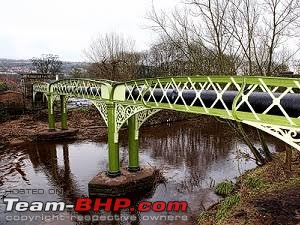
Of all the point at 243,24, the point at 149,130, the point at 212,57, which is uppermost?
the point at 243,24

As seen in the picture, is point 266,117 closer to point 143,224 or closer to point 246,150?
point 143,224

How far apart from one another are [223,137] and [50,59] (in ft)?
148

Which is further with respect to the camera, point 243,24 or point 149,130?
point 149,130

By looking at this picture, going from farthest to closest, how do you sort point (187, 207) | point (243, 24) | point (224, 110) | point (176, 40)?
1. point (176, 40)
2. point (243, 24)
3. point (187, 207)
4. point (224, 110)

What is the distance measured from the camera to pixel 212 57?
1538cm

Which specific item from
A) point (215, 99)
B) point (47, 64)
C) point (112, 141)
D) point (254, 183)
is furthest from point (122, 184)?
point (47, 64)

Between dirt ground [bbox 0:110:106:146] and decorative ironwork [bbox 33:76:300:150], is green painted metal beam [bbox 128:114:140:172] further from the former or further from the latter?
dirt ground [bbox 0:110:106:146]

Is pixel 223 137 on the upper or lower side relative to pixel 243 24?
lower

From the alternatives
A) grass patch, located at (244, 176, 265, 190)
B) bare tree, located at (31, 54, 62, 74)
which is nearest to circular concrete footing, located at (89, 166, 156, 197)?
grass patch, located at (244, 176, 265, 190)

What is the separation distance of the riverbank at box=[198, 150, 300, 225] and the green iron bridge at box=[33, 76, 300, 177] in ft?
6.12

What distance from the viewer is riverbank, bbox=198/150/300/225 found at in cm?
940

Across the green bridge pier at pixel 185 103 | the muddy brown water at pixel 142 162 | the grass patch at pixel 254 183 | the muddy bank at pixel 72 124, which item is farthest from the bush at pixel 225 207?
the muddy bank at pixel 72 124

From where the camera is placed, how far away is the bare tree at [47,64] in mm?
58562

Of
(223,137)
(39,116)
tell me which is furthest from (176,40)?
(39,116)
